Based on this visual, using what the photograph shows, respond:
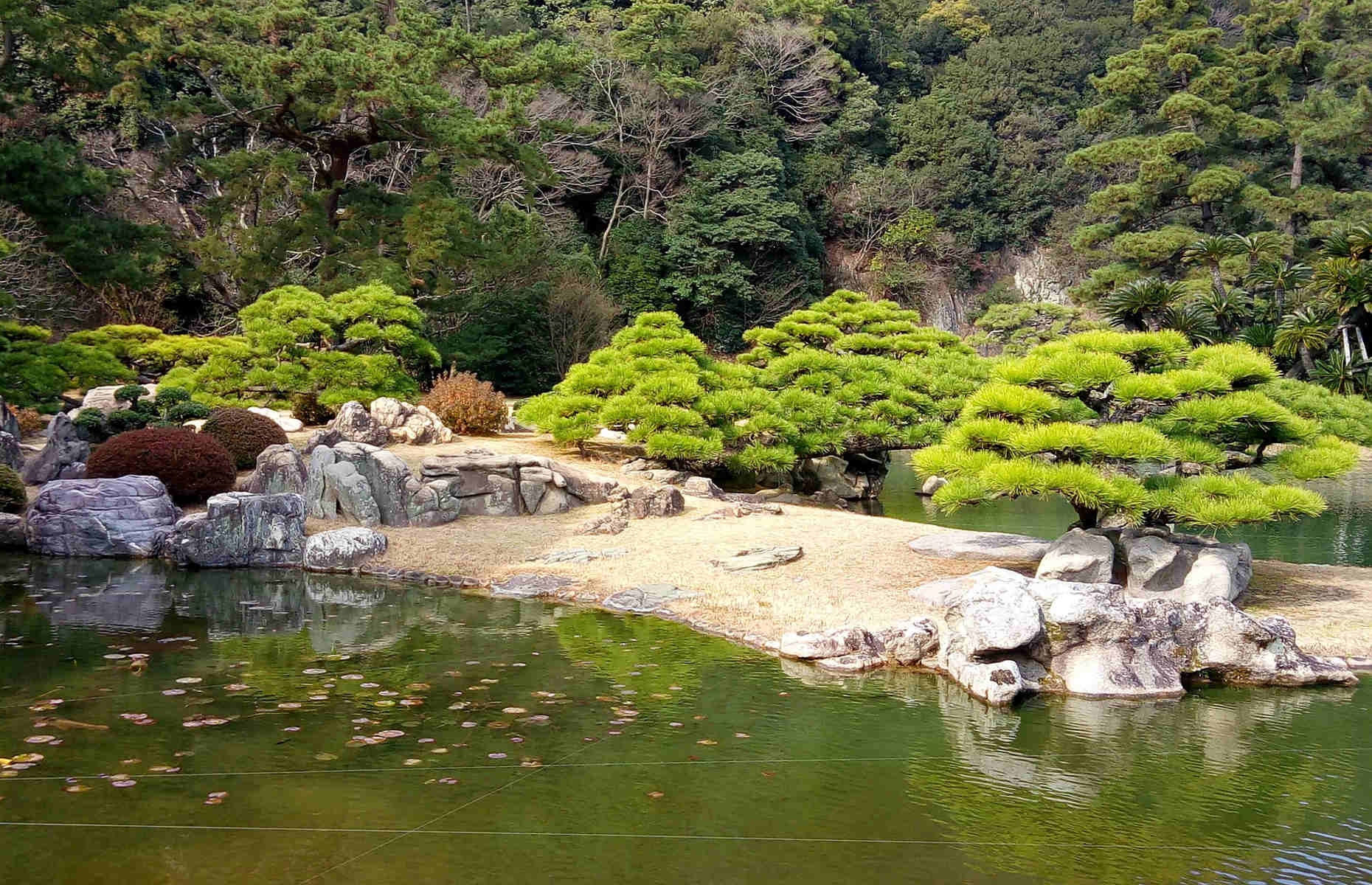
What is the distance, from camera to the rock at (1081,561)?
7.85 metres

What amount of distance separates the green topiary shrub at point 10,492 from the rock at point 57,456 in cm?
85

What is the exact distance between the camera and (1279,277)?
1680cm

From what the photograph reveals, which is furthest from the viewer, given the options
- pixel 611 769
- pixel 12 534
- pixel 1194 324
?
pixel 1194 324

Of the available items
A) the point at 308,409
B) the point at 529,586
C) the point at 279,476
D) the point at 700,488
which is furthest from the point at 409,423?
the point at 529,586

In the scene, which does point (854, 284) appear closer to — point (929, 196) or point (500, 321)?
point (929, 196)

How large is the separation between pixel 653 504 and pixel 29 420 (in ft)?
33.6

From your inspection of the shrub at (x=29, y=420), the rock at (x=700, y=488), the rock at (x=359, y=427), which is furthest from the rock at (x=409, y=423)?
the shrub at (x=29, y=420)

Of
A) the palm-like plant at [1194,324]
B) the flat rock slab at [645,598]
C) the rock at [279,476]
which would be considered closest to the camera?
the flat rock slab at [645,598]

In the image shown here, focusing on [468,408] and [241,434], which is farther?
[468,408]

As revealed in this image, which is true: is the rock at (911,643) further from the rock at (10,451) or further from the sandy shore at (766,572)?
the rock at (10,451)

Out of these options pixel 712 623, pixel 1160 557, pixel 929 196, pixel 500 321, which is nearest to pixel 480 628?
pixel 712 623

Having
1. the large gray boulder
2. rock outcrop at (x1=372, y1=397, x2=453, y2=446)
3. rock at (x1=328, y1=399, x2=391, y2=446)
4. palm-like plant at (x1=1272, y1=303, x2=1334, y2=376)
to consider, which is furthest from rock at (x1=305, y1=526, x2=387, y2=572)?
palm-like plant at (x1=1272, y1=303, x2=1334, y2=376)

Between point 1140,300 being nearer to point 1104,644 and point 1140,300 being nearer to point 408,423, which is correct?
point 1104,644

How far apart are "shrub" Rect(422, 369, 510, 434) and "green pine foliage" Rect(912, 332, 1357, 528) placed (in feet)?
29.3
